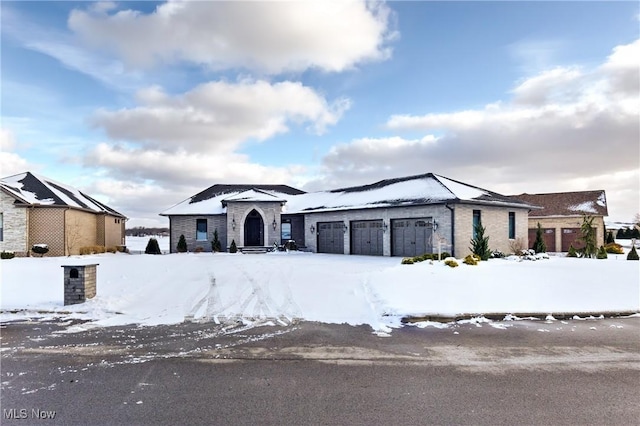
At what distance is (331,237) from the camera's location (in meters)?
28.4

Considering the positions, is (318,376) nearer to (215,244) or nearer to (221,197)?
(215,244)

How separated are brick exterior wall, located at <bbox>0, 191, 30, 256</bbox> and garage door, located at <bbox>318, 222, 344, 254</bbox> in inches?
718

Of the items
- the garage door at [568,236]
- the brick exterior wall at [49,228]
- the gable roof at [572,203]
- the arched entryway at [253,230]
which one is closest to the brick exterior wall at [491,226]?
the garage door at [568,236]

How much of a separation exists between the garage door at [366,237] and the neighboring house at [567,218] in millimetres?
16836

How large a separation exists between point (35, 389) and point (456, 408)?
17.0ft

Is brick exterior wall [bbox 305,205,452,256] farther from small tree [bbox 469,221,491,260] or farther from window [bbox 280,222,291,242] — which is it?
window [bbox 280,222,291,242]

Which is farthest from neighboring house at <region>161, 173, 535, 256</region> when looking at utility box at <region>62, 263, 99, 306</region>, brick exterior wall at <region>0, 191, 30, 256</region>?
utility box at <region>62, 263, 99, 306</region>

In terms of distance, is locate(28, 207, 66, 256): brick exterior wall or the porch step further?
the porch step

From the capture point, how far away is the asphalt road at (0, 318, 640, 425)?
4.43 m

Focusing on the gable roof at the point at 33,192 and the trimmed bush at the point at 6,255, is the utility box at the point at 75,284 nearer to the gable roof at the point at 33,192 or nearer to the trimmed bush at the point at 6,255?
the trimmed bush at the point at 6,255

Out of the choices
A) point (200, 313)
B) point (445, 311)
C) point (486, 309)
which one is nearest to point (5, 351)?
point (200, 313)

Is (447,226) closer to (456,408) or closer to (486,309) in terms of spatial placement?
(486,309)

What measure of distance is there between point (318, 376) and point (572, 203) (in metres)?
37.2

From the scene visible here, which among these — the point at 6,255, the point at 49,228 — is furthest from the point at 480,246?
the point at 6,255
